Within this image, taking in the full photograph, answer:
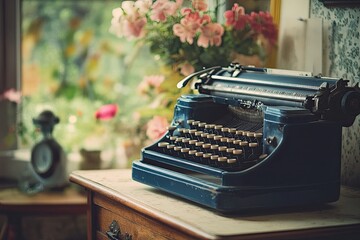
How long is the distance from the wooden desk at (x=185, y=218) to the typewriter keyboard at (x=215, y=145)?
14 centimetres

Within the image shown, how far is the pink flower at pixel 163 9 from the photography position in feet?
9.44

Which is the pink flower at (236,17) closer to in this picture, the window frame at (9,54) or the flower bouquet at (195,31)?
the flower bouquet at (195,31)

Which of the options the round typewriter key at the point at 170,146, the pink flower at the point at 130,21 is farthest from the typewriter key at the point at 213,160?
the pink flower at the point at 130,21

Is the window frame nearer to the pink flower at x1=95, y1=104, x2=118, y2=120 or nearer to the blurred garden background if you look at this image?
the blurred garden background

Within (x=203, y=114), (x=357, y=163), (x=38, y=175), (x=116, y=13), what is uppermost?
(x=116, y=13)

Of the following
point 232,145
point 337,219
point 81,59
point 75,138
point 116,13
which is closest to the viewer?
point 337,219

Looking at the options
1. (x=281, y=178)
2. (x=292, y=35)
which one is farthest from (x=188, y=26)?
(x=281, y=178)

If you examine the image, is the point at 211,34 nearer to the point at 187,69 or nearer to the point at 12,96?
the point at 187,69

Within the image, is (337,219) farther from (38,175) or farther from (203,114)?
(38,175)

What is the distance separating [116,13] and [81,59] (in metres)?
1.45

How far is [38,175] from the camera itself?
3.71 m

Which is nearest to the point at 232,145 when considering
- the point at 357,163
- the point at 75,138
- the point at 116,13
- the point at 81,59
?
the point at 357,163

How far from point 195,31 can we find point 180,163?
758mm

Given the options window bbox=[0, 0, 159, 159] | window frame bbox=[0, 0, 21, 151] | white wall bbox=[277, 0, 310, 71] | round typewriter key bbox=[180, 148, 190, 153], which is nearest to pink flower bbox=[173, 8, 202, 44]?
white wall bbox=[277, 0, 310, 71]
